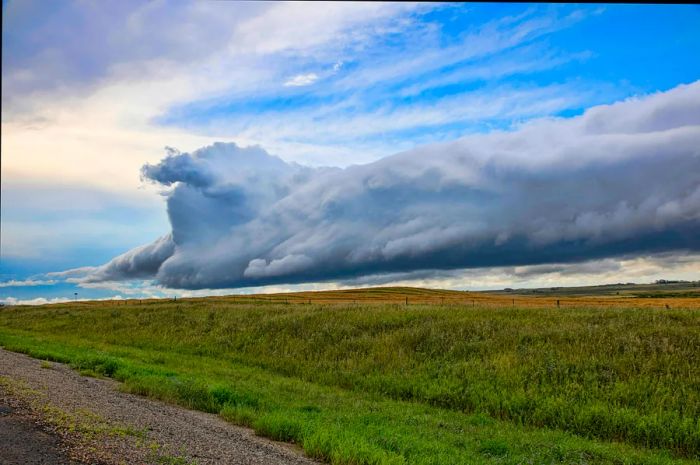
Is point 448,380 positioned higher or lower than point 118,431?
lower

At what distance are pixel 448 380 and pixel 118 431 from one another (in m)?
15.7

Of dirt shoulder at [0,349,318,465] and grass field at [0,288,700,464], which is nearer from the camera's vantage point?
dirt shoulder at [0,349,318,465]

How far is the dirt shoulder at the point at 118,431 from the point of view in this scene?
1007cm

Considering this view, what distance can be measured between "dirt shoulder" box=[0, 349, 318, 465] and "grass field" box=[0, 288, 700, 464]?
122 cm

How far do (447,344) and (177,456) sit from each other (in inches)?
826

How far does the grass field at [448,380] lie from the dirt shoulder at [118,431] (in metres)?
1.22

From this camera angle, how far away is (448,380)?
2388cm

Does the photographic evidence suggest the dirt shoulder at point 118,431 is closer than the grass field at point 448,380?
Yes

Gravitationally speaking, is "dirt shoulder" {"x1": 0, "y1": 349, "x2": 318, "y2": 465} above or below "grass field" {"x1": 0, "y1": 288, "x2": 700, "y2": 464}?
above

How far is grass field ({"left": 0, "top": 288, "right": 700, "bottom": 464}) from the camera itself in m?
14.5

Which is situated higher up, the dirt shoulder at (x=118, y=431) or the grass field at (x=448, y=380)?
the dirt shoulder at (x=118, y=431)

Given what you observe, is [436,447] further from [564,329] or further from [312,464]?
[564,329]

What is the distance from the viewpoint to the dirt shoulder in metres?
10.1

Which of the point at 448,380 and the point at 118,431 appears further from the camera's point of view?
the point at 448,380
